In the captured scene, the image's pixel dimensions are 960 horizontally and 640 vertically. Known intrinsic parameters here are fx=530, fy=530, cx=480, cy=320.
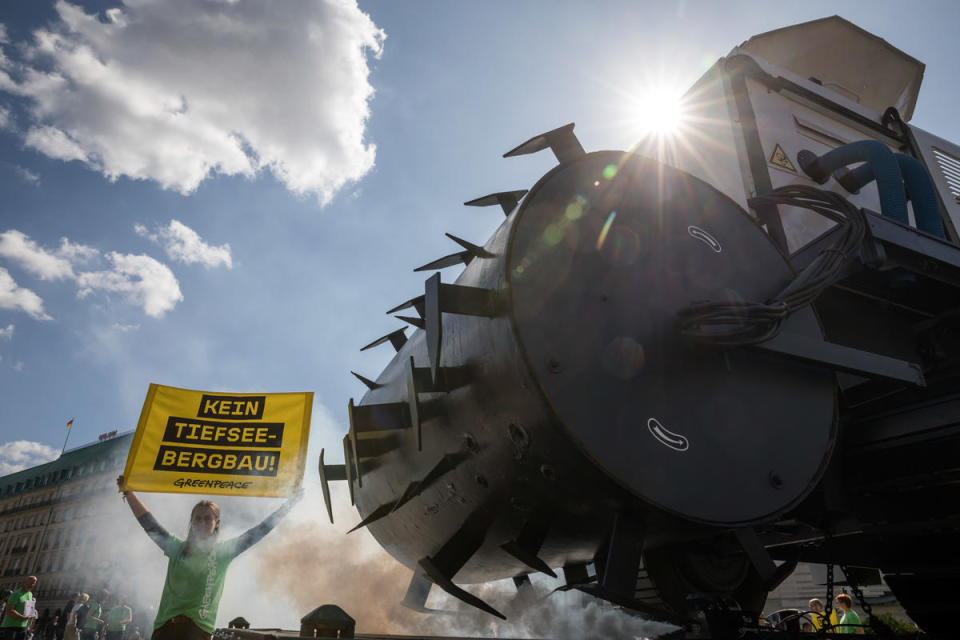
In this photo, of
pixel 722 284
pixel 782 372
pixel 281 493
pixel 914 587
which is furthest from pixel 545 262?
pixel 281 493

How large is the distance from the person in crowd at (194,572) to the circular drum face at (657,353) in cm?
265

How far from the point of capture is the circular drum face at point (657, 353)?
2318 mm

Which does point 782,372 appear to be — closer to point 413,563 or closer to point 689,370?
point 689,370

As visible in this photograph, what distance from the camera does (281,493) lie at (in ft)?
26.2

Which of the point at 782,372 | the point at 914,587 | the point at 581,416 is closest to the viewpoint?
the point at 581,416

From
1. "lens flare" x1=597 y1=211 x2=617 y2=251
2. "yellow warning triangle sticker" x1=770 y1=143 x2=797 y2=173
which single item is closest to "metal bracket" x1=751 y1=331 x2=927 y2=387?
"lens flare" x1=597 y1=211 x2=617 y2=251

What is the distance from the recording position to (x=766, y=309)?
2.53 meters

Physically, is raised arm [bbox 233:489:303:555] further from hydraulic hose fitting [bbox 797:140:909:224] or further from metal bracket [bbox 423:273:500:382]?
hydraulic hose fitting [bbox 797:140:909:224]

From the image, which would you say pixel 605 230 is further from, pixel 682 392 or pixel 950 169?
pixel 950 169

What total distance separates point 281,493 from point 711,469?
7.12 m

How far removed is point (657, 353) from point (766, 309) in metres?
0.55

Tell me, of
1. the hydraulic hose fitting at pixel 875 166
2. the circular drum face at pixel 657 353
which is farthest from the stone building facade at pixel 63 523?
the hydraulic hose fitting at pixel 875 166

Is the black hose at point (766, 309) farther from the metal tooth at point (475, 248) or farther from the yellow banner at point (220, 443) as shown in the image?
the yellow banner at point (220, 443)

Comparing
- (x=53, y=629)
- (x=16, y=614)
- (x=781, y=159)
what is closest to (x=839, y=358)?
(x=781, y=159)
